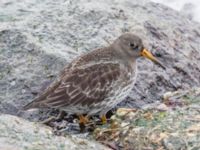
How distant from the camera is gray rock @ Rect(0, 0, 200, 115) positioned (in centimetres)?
864

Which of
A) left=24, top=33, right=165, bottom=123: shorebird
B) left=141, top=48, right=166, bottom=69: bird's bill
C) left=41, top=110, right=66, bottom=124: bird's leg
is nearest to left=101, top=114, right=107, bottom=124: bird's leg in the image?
left=24, top=33, right=165, bottom=123: shorebird

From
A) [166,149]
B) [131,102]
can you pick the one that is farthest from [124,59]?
[166,149]

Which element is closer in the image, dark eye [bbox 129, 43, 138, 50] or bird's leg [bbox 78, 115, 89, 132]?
bird's leg [bbox 78, 115, 89, 132]

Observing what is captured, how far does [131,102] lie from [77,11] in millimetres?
1580

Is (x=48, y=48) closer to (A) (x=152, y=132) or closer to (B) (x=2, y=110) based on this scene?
(B) (x=2, y=110)

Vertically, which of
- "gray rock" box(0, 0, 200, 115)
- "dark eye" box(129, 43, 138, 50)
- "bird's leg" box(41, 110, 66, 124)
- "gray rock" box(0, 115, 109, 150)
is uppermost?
"gray rock" box(0, 115, 109, 150)

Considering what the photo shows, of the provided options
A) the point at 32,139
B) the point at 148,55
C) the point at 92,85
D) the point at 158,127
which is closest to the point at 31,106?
the point at 92,85

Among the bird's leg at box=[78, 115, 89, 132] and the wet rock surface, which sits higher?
the wet rock surface

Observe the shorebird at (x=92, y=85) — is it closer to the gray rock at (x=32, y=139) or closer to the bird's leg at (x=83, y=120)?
the bird's leg at (x=83, y=120)

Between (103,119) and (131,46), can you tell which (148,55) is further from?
(103,119)

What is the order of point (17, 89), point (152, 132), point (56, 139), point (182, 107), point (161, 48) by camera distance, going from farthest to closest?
point (161, 48) → point (17, 89) → point (182, 107) → point (152, 132) → point (56, 139)

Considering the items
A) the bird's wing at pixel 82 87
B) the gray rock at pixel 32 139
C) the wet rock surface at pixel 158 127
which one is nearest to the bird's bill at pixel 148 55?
the bird's wing at pixel 82 87

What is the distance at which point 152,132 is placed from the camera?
7.25 m

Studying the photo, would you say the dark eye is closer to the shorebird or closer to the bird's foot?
the shorebird
